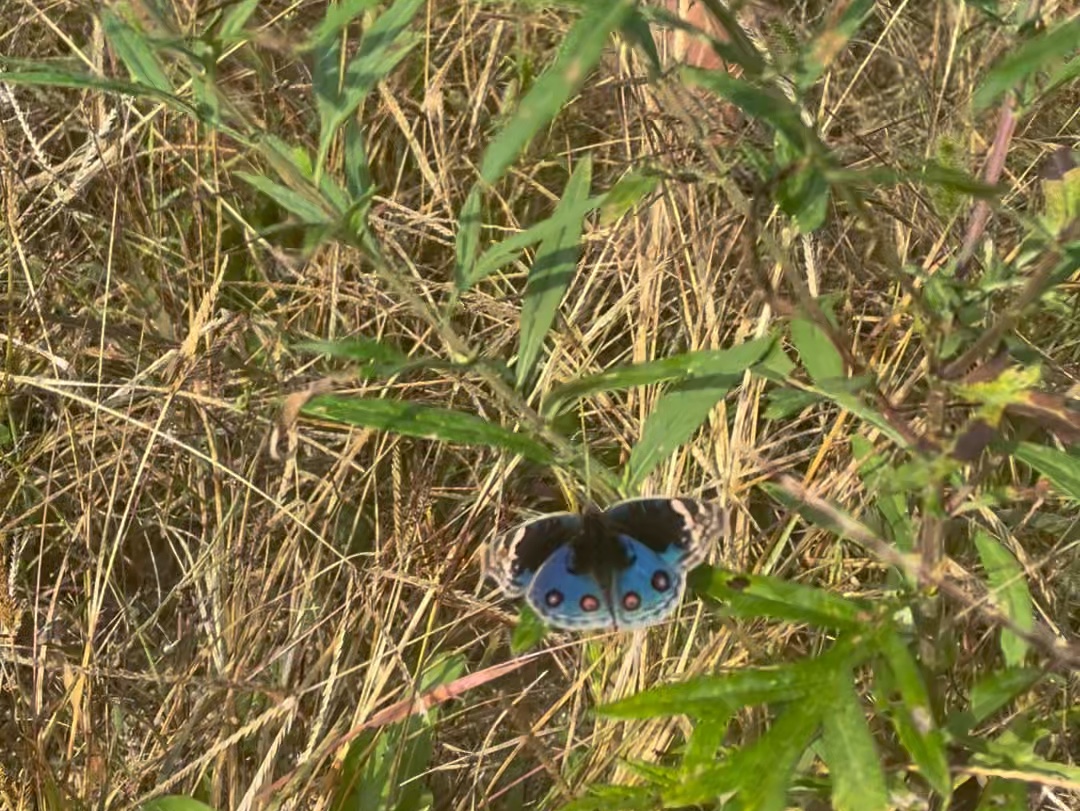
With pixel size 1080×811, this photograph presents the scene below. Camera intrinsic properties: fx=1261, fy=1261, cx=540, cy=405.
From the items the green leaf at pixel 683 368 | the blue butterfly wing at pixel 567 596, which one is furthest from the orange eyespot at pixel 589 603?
the green leaf at pixel 683 368

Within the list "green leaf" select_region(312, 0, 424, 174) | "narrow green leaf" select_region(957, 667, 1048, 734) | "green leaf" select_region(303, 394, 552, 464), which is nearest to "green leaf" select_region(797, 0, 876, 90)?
"green leaf" select_region(312, 0, 424, 174)

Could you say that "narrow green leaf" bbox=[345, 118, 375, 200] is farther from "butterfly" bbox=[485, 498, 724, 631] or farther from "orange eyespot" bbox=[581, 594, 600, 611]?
"orange eyespot" bbox=[581, 594, 600, 611]

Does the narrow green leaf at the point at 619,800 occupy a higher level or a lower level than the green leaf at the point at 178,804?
higher

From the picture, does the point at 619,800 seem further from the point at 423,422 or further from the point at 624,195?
the point at 624,195

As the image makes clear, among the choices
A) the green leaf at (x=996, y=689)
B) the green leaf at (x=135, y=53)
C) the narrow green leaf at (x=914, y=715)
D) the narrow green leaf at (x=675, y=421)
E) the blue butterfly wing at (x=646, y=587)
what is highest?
the green leaf at (x=135, y=53)

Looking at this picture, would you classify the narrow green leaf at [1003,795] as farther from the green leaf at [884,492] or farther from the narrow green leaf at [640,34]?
the narrow green leaf at [640,34]

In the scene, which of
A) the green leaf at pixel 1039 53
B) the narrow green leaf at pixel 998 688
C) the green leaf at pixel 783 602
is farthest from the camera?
the narrow green leaf at pixel 998 688
